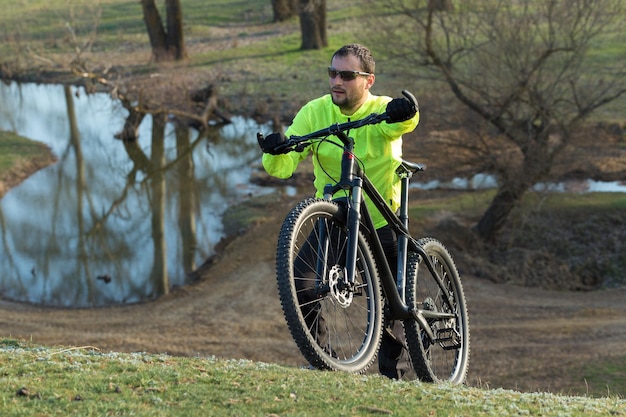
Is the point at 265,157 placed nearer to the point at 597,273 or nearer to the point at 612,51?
the point at 597,273

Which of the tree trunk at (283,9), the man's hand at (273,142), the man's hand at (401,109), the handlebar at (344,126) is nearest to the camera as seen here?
the man's hand at (401,109)

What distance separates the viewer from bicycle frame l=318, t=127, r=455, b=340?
5734mm

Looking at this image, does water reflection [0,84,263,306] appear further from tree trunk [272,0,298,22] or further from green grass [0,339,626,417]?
green grass [0,339,626,417]

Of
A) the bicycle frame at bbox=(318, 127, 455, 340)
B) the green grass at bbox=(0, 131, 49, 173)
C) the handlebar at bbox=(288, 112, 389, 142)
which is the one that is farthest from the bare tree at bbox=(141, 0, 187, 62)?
the handlebar at bbox=(288, 112, 389, 142)

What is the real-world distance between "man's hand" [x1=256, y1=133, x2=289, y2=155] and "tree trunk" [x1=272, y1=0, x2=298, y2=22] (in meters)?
43.6

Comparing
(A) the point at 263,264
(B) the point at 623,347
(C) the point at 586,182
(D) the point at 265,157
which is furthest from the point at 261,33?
(D) the point at 265,157

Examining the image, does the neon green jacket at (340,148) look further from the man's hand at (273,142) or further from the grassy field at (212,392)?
the grassy field at (212,392)

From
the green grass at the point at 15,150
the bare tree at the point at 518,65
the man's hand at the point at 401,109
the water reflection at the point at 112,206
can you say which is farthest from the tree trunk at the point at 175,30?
the man's hand at the point at 401,109

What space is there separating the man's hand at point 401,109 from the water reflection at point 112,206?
1585cm

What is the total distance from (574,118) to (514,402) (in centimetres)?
1665

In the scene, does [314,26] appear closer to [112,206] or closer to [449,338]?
Result: [112,206]

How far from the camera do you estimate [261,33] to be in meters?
46.8

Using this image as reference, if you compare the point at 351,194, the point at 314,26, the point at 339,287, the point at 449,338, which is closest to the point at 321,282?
the point at 339,287

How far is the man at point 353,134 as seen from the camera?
19.7 feet
